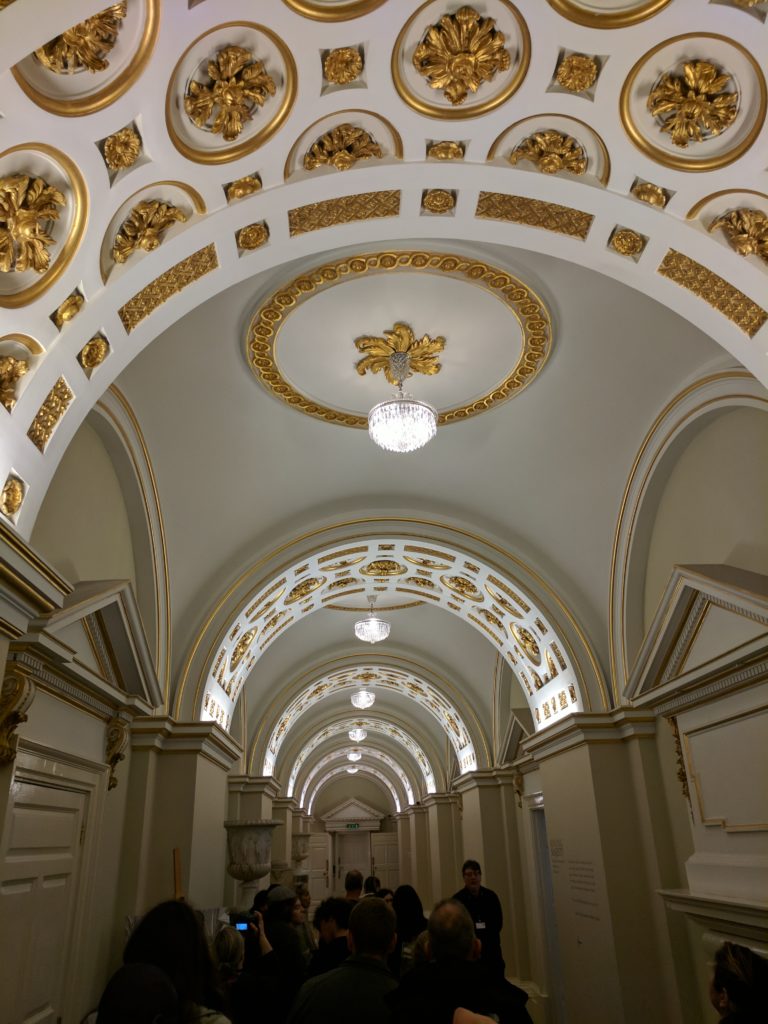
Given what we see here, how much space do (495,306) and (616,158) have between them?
7.92 feet

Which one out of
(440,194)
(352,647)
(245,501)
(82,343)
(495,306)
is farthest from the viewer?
(352,647)

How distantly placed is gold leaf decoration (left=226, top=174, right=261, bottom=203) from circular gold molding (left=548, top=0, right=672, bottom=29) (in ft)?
6.10

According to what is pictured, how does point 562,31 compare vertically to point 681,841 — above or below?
above

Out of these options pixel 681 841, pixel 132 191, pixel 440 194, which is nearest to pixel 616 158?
pixel 440 194

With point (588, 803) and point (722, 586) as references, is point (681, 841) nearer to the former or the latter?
point (588, 803)

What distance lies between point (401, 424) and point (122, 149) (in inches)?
136

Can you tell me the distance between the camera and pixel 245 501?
905 cm

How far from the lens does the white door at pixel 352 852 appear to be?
3703 centimetres

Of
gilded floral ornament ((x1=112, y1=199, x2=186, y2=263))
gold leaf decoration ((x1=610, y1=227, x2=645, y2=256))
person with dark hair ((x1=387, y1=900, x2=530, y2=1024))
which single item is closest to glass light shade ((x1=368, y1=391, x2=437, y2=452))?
gold leaf decoration ((x1=610, y1=227, x2=645, y2=256))

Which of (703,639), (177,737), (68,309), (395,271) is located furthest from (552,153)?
(177,737)

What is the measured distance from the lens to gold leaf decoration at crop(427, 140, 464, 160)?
14.9 feet

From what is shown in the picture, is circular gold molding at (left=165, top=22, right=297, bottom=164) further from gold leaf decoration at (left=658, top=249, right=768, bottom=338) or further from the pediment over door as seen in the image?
the pediment over door

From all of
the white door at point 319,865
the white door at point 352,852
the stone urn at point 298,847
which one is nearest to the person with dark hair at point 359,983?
the stone urn at point 298,847

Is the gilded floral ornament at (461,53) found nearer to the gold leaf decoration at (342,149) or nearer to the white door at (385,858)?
the gold leaf decoration at (342,149)
